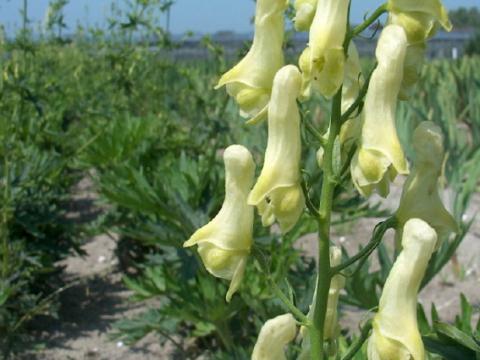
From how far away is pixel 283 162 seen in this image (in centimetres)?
111

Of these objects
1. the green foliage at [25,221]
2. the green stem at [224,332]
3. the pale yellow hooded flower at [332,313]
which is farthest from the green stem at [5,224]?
the pale yellow hooded flower at [332,313]

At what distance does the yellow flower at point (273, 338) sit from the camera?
1163 millimetres

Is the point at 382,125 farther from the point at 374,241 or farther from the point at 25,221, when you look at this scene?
the point at 25,221

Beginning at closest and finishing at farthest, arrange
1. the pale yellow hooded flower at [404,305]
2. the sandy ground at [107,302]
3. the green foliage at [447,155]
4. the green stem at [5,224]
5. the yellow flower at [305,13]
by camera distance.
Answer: the pale yellow hooded flower at [404,305], the yellow flower at [305,13], the green foliage at [447,155], the green stem at [5,224], the sandy ground at [107,302]

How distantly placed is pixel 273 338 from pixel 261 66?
41cm

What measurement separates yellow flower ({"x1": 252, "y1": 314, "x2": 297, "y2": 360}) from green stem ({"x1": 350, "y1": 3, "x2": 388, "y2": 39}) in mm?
429

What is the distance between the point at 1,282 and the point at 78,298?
1091 millimetres

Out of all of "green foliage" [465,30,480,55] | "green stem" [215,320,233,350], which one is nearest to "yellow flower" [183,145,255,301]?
"green stem" [215,320,233,350]

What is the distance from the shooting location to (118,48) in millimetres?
5473

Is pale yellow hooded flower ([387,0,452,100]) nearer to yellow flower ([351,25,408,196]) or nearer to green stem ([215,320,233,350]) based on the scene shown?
yellow flower ([351,25,408,196])

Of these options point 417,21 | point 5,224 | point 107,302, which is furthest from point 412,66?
point 107,302

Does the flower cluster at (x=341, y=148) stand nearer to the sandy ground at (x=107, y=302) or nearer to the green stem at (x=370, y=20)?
the green stem at (x=370, y=20)

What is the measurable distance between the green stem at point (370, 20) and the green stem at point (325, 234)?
9 centimetres

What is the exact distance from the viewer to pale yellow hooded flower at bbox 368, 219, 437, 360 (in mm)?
982
